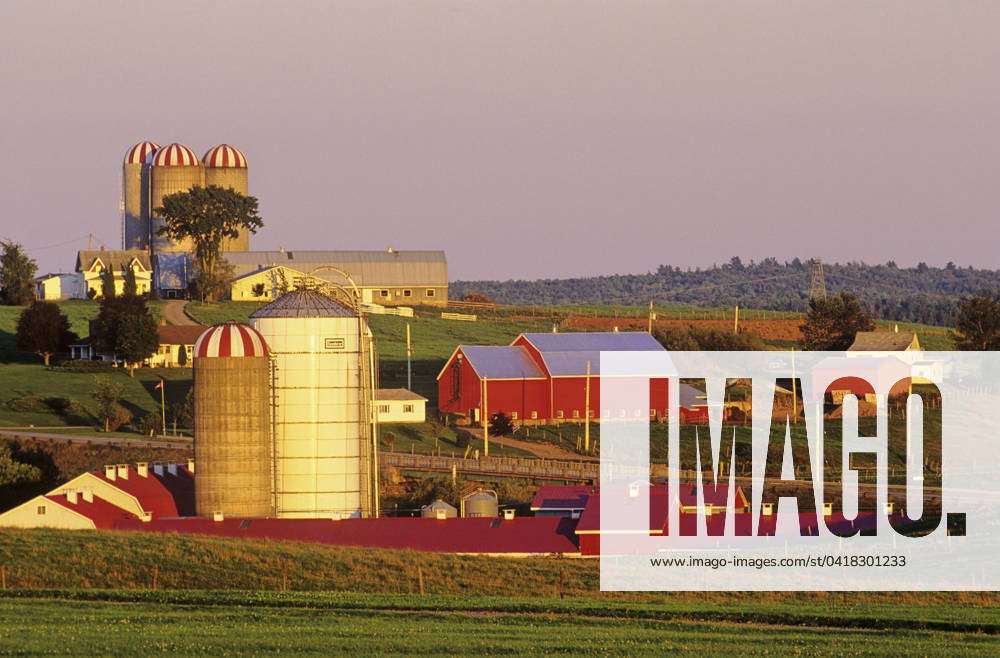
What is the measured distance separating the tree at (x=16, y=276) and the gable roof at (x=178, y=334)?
68.4 feet

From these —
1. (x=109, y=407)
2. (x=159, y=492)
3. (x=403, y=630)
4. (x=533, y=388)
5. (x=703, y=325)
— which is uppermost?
(x=703, y=325)

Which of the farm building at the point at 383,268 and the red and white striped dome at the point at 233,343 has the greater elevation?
the farm building at the point at 383,268

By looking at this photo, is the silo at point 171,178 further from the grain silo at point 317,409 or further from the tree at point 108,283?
the grain silo at point 317,409

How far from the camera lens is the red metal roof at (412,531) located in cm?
4097

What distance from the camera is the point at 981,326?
88188mm

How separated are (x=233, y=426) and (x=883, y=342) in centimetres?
4923

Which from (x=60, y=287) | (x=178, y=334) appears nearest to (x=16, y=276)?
(x=60, y=287)

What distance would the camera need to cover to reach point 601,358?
2844 inches

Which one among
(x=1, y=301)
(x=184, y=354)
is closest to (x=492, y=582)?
(x=184, y=354)

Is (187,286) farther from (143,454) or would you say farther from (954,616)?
(954,616)

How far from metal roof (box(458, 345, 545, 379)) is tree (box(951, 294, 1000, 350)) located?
94.9 ft

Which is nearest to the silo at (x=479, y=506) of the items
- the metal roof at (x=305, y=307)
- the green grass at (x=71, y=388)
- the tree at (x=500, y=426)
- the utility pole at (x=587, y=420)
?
the metal roof at (x=305, y=307)

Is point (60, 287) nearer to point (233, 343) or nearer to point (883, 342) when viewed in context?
point (883, 342)

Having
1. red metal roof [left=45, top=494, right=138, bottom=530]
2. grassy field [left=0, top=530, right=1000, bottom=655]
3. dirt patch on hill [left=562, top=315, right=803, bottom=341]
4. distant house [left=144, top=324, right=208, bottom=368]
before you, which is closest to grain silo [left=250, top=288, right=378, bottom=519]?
red metal roof [left=45, top=494, right=138, bottom=530]
